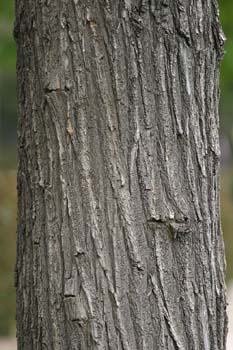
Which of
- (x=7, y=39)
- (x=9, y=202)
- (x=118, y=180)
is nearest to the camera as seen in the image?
(x=118, y=180)

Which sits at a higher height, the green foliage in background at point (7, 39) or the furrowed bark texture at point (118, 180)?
the green foliage in background at point (7, 39)

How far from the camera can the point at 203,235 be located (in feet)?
11.5

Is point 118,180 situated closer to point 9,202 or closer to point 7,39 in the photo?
point 7,39

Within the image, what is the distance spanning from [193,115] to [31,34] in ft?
2.36

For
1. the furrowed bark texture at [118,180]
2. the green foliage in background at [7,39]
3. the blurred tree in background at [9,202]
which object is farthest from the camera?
the green foliage in background at [7,39]

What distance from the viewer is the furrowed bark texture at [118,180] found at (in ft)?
11.1

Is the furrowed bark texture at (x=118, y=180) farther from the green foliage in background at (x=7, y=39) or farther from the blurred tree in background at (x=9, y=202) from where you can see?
the green foliage in background at (x=7, y=39)

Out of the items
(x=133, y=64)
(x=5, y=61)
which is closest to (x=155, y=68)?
(x=133, y=64)

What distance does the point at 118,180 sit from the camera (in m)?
3.41

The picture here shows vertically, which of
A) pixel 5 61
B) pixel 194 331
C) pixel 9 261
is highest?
pixel 5 61

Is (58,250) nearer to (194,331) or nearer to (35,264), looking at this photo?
(35,264)

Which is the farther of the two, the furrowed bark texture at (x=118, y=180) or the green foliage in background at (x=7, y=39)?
the green foliage in background at (x=7, y=39)

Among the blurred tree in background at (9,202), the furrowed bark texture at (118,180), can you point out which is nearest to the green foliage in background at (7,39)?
the blurred tree in background at (9,202)

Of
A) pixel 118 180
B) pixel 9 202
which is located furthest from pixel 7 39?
pixel 118 180
